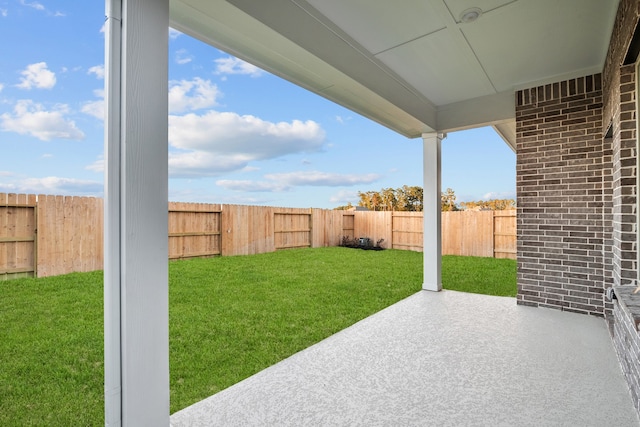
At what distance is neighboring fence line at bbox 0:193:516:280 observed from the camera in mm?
3717

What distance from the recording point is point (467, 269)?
20.5ft

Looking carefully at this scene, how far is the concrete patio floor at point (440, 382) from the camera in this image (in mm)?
1665

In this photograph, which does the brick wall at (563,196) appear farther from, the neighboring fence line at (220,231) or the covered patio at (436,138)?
the neighboring fence line at (220,231)

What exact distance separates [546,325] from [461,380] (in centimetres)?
156

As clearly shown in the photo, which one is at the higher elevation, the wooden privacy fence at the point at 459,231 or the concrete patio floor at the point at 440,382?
the wooden privacy fence at the point at 459,231

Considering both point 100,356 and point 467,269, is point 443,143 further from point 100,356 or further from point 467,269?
point 100,356

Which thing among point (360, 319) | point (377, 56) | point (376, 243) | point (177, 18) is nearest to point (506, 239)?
point (376, 243)

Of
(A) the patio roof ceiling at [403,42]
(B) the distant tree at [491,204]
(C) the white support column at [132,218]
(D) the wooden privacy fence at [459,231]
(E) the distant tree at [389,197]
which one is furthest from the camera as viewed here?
(E) the distant tree at [389,197]

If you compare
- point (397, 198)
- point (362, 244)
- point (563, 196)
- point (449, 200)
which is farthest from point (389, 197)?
point (563, 196)

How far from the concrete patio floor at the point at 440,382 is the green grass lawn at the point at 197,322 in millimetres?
267

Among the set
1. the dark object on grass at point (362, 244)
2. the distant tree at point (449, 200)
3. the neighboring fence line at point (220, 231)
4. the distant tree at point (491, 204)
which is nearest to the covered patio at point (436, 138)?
the neighboring fence line at point (220, 231)

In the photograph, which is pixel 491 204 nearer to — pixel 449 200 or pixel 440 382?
pixel 449 200

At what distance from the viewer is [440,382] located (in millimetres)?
2016

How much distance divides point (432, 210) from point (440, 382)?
2.69m
